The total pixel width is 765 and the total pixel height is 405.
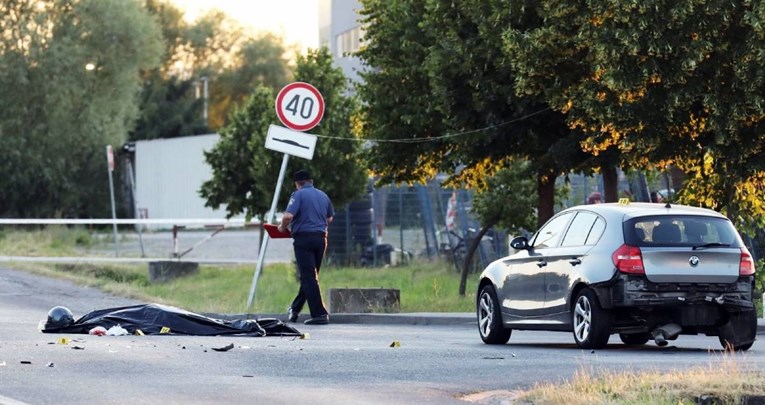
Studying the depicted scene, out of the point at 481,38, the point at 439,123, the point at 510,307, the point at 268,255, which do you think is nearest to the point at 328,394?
the point at 510,307

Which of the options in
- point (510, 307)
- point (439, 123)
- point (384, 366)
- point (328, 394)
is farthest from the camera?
point (439, 123)

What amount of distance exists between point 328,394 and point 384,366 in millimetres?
2515

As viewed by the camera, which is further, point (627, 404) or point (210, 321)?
point (210, 321)

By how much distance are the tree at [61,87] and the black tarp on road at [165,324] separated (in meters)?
42.2

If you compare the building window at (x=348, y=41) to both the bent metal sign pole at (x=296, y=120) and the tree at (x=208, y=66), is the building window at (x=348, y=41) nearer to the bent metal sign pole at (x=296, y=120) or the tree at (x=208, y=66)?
the tree at (x=208, y=66)

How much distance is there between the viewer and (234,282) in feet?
114

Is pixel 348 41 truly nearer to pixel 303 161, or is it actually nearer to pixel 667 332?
pixel 303 161

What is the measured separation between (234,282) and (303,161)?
5.15m

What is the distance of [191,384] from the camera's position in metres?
11.8

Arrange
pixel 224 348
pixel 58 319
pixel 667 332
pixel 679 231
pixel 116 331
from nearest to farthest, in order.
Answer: pixel 224 348 < pixel 667 332 < pixel 679 231 < pixel 116 331 < pixel 58 319

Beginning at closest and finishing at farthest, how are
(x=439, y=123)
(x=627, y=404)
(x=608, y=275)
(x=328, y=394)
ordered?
1. (x=627, y=404)
2. (x=328, y=394)
3. (x=608, y=275)
4. (x=439, y=123)

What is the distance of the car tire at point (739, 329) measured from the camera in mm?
16500

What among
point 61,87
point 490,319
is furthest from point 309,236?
point 61,87

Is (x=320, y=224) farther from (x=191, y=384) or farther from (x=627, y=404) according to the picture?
(x=627, y=404)
